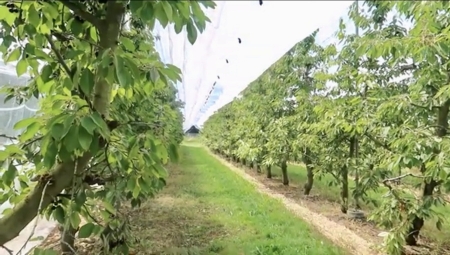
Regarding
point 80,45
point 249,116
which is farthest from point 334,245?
point 249,116

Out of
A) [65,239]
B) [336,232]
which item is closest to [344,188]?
[336,232]

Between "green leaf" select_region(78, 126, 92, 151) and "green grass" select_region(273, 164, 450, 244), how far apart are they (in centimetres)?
334

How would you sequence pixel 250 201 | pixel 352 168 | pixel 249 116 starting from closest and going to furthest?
1. pixel 352 168
2. pixel 250 201
3. pixel 249 116

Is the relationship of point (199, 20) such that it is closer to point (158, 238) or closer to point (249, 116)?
point (158, 238)

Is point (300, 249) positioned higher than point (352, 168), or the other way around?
point (352, 168)

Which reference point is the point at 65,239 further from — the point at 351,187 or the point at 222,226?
the point at 351,187

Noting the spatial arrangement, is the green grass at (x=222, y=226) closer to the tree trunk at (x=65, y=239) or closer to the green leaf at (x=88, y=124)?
the tree trunk at (x=65, y=239)

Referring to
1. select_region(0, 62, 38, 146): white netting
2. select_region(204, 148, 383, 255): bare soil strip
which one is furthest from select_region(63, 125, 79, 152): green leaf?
select_region(204, 148, 383, 255): bare soil strip

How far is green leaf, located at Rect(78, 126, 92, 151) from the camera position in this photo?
2.66ft

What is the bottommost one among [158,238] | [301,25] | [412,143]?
[158,238]

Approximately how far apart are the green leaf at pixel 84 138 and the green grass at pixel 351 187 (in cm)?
334

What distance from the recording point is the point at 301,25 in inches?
62.7

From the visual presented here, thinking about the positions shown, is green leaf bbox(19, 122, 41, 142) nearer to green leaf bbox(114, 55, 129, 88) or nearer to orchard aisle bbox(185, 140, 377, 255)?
green leaf bbox(114, 55, 129, 88)

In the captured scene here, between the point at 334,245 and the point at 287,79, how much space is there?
4182 millimetres
